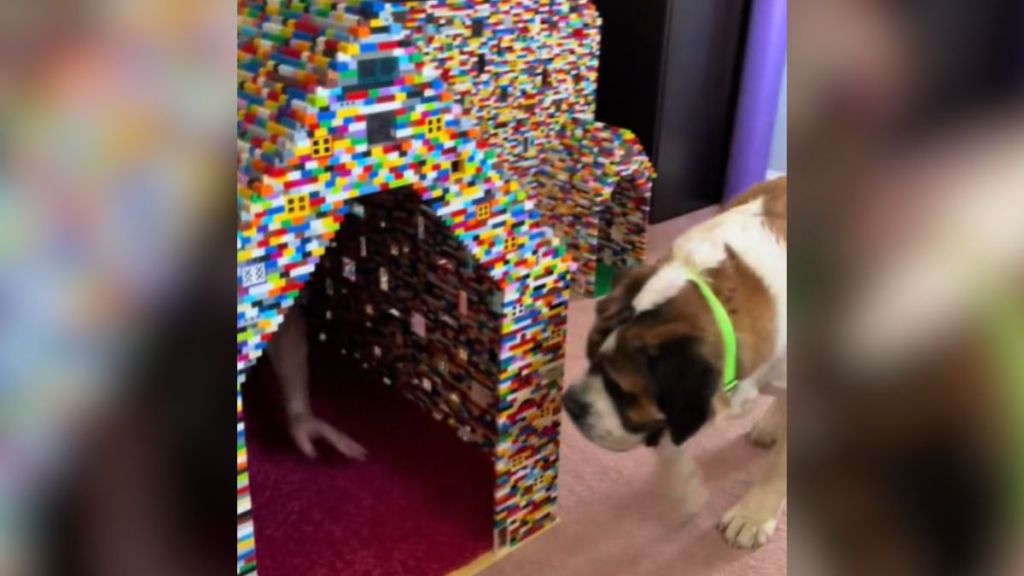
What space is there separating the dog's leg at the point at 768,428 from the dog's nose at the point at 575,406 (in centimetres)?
50

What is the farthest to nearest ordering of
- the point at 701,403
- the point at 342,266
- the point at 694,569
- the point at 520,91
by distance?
1. the point at 520,91
2. the point at 342,266
3. the point at 694,569
4. the point at 701,403

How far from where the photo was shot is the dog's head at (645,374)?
3.93 ft

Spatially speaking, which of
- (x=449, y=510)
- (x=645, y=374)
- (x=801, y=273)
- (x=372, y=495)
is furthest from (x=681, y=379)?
(x=801, y=273)

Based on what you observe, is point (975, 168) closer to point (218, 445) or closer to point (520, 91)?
point (218, 445)

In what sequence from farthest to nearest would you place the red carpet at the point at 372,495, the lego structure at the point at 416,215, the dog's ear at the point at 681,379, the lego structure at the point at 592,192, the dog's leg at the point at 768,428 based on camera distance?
1. the lego structure at the point at 592,192
2. the dog's leg at the point at 768,428
3. the red carpet at the point at 372,495
4. the dog's ear at the point at 681,379
5. the lego structure at the point at 416,215

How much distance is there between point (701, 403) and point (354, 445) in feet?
2.32

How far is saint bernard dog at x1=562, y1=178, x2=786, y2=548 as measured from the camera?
3.95ft

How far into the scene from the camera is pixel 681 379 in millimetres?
1199

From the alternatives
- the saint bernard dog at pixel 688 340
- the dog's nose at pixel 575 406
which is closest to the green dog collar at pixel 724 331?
the saint bernard dog at pixel 688 340

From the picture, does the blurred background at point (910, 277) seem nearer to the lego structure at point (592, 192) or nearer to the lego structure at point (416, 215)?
the lego structure at point (416, 215)

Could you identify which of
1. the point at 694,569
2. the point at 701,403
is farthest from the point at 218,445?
the point at 694,569

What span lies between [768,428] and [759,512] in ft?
0.89

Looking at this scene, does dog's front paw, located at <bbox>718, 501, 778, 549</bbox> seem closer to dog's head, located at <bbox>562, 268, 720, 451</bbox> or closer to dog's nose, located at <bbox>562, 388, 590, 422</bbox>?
dog's head, located at <bbox>562, 268, 720, 451</bbox>

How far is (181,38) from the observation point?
0.88 feet
